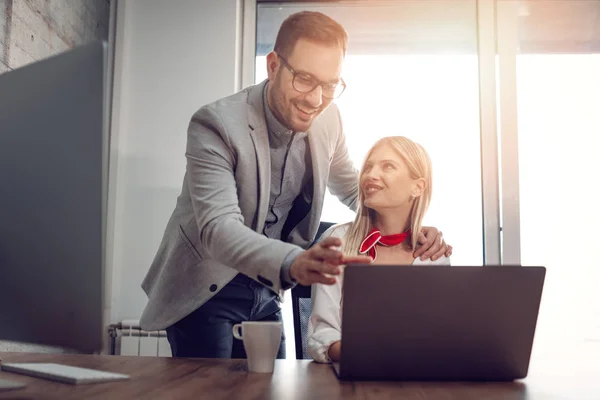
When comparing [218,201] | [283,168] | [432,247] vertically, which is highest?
[283,168]

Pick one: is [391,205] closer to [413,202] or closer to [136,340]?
[413,202]

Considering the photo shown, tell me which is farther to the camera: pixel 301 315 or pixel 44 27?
pixel 44 27

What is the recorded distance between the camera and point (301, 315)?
1.63 metres

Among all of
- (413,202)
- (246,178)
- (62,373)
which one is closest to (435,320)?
(62,373)

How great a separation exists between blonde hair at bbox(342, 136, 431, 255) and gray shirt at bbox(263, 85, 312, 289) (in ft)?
0.60

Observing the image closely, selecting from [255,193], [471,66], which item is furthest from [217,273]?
[471,66]

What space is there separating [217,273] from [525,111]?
7.08 feet

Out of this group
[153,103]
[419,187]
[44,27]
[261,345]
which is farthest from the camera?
[153,103]

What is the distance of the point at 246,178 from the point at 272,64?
0.32 metres

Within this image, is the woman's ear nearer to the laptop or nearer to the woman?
the woman

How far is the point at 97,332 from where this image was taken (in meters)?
0.60

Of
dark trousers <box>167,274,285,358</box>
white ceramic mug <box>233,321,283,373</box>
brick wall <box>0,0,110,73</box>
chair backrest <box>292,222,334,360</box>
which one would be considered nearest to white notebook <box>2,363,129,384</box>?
white ceramic mug <box>233,321,283,373</box>

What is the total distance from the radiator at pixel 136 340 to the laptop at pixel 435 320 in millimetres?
2035

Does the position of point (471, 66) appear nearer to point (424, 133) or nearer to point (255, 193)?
point (424, 133)
